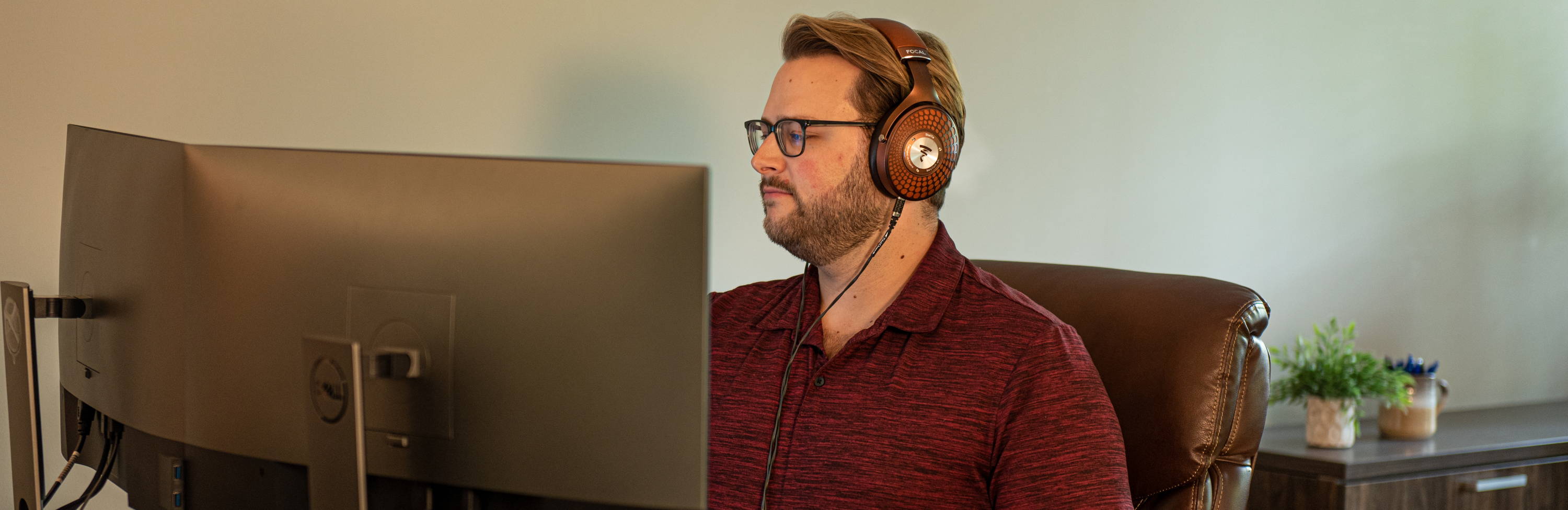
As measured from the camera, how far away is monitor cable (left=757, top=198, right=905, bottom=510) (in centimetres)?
123

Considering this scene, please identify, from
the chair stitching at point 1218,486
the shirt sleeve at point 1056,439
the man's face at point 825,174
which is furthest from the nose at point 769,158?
the chair stitching at point 1218,486

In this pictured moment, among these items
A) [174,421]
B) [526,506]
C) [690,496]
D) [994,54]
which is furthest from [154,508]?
[994,54]

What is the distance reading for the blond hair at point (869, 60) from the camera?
1333 mm

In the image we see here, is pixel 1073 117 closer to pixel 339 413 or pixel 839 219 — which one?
pixel 839 219

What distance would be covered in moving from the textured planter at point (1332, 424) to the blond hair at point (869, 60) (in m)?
1.30

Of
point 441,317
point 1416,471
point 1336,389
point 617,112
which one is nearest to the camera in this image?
point 441,317

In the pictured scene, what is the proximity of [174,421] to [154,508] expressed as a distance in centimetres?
11

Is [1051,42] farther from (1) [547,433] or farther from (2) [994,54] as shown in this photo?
(1) [547,433]

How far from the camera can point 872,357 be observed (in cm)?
125

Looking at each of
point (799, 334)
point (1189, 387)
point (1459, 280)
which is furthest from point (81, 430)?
point (1459, 280)

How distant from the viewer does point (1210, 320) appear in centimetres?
125

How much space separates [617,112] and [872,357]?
0.77m

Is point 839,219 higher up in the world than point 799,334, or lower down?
higher up

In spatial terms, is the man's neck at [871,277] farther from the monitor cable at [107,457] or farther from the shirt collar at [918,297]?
the monitor cable at [107,457]
